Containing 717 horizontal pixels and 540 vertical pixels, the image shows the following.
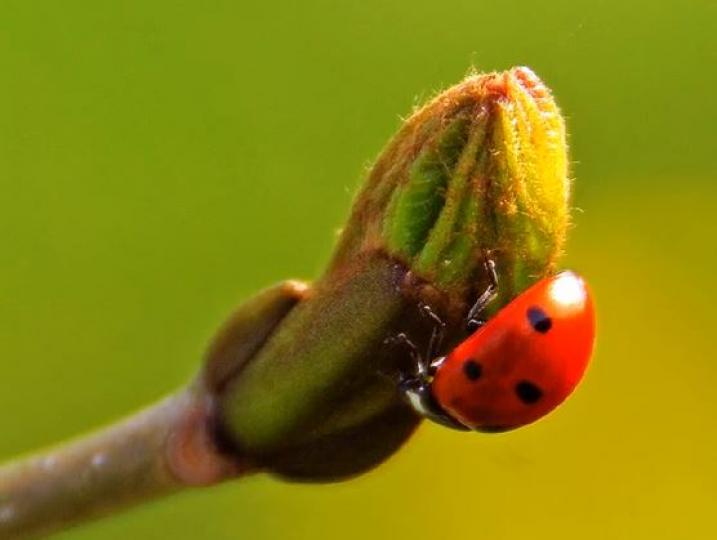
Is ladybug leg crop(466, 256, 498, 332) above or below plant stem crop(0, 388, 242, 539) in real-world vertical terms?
above

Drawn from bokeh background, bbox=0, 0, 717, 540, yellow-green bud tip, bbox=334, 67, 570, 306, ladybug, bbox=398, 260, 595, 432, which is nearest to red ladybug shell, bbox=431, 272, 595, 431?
ladybug, bbox=398, 260, 595, 432

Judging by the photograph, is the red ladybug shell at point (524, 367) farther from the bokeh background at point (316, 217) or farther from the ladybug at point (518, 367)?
the bokeh background at point (316, 217)

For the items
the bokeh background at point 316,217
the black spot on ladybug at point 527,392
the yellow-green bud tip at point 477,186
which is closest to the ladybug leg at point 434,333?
the yellow-green bud tip at point 477,186

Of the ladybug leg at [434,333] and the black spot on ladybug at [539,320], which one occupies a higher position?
the black spot on ladybug at [539,320]

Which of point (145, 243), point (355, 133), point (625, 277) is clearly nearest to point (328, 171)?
point (355, 133)

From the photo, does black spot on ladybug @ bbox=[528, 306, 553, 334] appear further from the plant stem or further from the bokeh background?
the bokeh background

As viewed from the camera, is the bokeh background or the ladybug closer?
the ladybug

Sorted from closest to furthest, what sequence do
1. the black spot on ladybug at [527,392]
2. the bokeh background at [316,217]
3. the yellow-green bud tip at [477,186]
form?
1. the yellow-green bud tip at [477,186]
2. the black spot on ladybug at [527,392]
3. the bokeh background at [316,217]

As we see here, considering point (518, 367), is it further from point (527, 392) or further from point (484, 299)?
point (484, 299)
